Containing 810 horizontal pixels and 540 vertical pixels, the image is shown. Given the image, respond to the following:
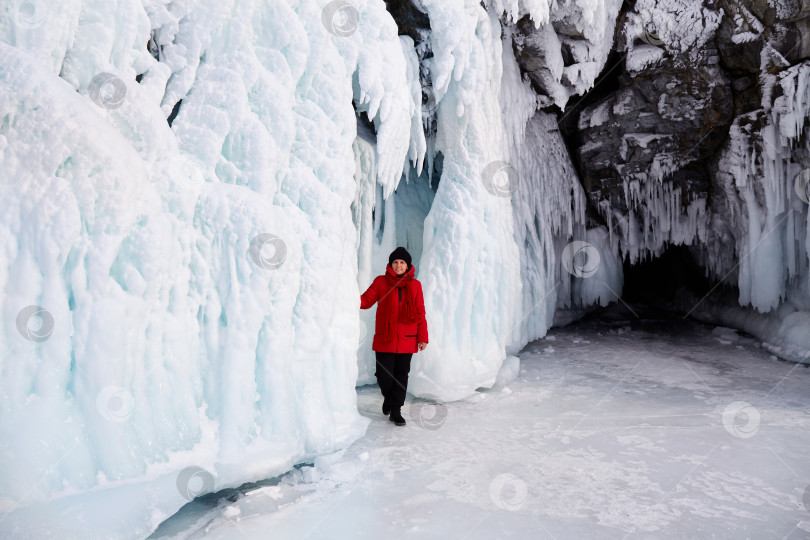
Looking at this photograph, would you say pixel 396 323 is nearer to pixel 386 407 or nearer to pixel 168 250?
pixel 386 407

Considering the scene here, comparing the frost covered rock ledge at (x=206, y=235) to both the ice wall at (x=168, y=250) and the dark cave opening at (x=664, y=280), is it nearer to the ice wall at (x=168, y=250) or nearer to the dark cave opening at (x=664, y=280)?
the ice wall at (x=168, y=250)

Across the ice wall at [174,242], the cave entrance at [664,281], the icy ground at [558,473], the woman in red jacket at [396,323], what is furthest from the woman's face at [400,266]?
the cave entrance at [664,281]

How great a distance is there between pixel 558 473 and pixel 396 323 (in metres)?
1.53

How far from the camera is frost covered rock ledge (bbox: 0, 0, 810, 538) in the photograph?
2.22 metres

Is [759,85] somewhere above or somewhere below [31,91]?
above

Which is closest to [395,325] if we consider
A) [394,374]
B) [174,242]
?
[394,374]

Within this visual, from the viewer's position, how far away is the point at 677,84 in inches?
291

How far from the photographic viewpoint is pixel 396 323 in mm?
4004

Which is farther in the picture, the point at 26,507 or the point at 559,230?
the point at 559,230

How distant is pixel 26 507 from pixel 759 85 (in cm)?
829

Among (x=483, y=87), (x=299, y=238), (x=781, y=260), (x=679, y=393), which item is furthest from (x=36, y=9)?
(x=781, y=260)

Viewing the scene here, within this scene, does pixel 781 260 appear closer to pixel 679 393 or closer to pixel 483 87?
pixel 679 393

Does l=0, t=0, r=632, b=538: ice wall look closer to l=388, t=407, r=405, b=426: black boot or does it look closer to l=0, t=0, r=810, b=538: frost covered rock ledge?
l=0, t=0, r=810, b=538: frost covered rock ledge

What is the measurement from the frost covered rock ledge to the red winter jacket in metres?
0.31
